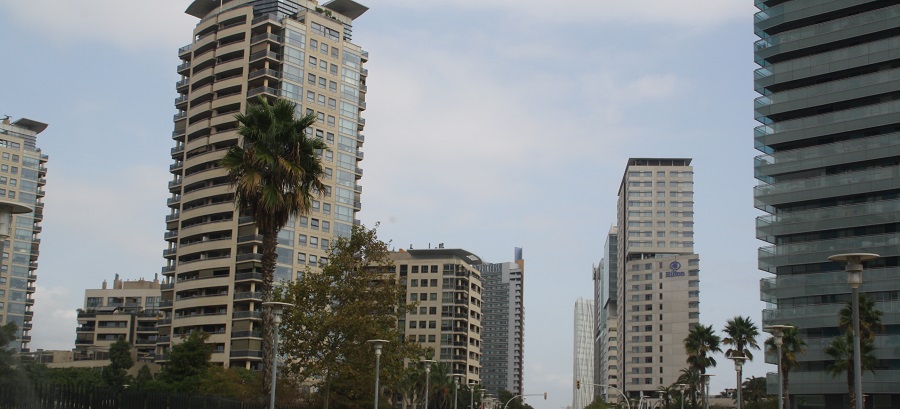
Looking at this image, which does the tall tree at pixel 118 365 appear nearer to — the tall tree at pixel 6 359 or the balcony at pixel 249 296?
the balcony at pixel 249 296

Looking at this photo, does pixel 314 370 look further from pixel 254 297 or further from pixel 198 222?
pixel 198 222

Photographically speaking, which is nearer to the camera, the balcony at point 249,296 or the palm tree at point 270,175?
the palm tree at point 270,175

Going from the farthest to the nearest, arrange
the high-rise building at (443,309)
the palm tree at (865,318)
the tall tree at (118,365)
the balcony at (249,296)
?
the high-rise building at (443,309) < the balcony at (249,296) < the tall tree at (118,365) < the palm tree at (865,318)

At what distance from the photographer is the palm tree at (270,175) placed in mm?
38094

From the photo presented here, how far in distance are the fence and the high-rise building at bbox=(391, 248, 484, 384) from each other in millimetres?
129963

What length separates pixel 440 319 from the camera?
166000mm

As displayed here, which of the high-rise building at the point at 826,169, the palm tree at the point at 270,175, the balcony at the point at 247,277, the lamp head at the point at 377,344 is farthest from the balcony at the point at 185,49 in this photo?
the palm tree at the point at 270,175

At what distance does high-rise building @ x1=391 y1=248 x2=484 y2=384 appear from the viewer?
16512 cm

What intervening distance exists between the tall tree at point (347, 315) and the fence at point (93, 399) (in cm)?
1076

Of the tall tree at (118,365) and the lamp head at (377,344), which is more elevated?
the lamp head at (377,344)

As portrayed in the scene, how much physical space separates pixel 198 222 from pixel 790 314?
7097 centimetres

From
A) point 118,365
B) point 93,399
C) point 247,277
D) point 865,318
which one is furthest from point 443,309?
point 93,399

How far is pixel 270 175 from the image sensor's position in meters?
38.8

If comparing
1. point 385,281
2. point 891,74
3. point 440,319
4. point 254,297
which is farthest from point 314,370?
point 440,319
